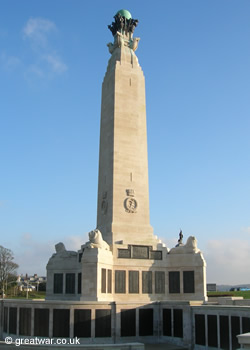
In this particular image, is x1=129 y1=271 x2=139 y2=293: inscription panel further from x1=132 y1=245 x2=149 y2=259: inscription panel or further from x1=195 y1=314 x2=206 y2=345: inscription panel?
x1=195 y1=314 x2=206 y2=345: inscription panel

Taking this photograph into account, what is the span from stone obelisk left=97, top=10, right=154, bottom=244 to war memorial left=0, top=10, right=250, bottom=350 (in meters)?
0.09

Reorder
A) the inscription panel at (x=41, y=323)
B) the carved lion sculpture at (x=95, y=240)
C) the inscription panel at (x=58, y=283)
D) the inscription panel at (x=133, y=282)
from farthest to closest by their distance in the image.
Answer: the inscription panel at (x=58, y=283) → the inscription panel at (x=133, y=282) → the carved lion sculpture at (x=95, y=240) → the inscription panel at (x=41, y=323)

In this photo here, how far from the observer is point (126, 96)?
39.7 metres

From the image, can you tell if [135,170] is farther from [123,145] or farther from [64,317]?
[64,317]

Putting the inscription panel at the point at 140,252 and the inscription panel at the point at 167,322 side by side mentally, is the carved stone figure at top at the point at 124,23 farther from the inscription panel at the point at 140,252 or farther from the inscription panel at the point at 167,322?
the inscription panel at the point at 167,322

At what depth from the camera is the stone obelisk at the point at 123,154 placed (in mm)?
36156

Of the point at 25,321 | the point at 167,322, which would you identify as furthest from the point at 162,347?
the point at 25,321

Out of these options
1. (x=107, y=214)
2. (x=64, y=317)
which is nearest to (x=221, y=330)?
(x=64, y=317)

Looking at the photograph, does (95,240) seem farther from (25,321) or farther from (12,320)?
(12,320)

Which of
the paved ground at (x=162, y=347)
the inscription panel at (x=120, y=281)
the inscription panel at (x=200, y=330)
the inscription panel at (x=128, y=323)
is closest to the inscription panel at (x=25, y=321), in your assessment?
the inscription panel at (x=128, y=323)

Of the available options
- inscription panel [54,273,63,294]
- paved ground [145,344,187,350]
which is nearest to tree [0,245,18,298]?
inscription panel [54,273,63,294]

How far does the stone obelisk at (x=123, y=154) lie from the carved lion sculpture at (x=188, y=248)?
7.62ft

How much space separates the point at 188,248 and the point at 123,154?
32.6ft

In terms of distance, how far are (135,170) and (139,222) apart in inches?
184
